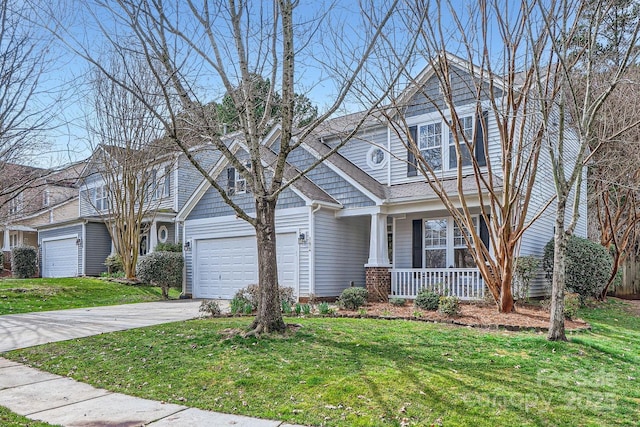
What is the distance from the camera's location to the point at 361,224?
16781 mm

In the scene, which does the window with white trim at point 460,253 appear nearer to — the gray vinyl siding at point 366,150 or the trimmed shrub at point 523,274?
the trimmed shrub at point 523,274

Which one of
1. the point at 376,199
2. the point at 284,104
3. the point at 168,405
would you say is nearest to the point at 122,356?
the point at 168,405

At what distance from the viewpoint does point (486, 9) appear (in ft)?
33.9

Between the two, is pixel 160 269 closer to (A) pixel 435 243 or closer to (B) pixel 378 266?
(B) pixel 378 266

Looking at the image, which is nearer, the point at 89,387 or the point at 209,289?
the point at 89,387

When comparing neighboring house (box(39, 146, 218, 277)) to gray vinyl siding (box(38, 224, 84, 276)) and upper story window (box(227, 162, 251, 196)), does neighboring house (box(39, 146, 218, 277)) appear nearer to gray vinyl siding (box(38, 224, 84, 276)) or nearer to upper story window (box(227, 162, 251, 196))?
gray vinyl siding (box(38, 224, 84, 276))

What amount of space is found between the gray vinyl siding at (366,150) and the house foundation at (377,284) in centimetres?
325

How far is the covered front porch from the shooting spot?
1345 centimetres

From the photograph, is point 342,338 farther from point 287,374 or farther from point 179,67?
Answer: point 179,67

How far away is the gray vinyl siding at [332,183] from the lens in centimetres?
1488

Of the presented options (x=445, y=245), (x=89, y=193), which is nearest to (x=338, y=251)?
(x=445, y=245)

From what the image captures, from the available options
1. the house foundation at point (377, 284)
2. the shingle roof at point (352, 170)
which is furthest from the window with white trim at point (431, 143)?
the house foundation at point (377, 284)

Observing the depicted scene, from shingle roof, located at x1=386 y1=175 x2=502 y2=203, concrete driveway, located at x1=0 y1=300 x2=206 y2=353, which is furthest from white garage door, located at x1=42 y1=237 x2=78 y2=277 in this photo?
shingle roof, located at x1=386 y1=175 x2=502 y2=203

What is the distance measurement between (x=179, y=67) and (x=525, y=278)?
30.4 ft
